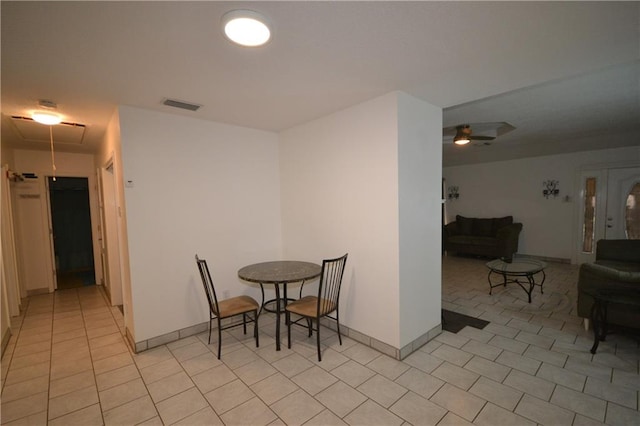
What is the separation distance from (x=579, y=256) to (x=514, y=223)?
1.32m

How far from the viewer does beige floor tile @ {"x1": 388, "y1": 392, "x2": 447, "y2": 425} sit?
72.4 inches

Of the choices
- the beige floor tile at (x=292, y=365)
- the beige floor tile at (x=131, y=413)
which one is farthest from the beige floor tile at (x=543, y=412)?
the beige floor tile at (x=131, y=413)

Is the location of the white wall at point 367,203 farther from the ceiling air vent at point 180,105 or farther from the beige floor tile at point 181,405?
the beige floor tile at point 181,405

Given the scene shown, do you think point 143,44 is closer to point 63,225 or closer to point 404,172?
point 404,172

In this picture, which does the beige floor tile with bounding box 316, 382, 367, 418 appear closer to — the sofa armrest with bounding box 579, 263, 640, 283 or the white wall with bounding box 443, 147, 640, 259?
the sofa armrest with bounding box 579, 263, 640, 283

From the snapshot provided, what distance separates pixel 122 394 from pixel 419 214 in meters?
2.99

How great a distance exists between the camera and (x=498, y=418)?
5.99 feet

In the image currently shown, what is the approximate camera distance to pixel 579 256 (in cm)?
582

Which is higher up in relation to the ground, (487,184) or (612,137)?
(612,137)

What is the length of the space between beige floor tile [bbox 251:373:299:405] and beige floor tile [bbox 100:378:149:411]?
0.90 meters

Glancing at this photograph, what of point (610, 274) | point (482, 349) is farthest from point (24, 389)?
point (610, 274)

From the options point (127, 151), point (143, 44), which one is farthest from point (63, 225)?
point (143, 44)

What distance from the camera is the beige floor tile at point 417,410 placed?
1838 mm

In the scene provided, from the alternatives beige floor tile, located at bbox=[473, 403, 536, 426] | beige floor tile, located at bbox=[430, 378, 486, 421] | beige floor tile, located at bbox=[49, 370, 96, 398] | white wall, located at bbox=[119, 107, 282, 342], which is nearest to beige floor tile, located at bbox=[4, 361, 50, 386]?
beige floor tile, located at bbox=[49, 370, 96, 398]
